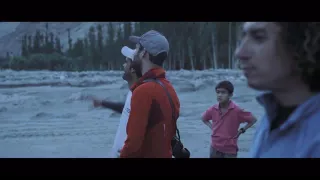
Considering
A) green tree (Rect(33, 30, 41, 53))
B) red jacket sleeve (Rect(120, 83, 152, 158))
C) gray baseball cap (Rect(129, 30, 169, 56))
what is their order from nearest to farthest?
red jacket sleeve (Rect(120, 83, 152, 158)) < gray baseball cap (Rect(129, 30, 169, 56)) < green tree (Rect(33, 30, 41, 53))

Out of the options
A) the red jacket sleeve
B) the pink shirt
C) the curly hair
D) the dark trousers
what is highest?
the curly hair

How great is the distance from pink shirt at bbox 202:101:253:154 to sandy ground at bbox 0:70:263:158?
0.22 metres

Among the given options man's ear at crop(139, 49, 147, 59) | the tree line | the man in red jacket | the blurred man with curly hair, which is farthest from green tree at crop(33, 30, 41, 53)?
the blurred man with curly hair

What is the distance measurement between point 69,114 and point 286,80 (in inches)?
97.7

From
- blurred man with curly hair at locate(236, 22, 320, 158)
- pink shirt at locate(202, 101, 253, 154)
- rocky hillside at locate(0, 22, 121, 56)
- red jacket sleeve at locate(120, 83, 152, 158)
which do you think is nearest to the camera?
blurred man with curly hair at locate(236, 22, 320, 158)

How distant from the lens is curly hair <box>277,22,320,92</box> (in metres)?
0.91

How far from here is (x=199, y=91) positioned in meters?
3.21

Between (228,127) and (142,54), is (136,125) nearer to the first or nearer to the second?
(142,54)

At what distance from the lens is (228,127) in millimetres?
2795

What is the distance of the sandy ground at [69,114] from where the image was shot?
313 cm

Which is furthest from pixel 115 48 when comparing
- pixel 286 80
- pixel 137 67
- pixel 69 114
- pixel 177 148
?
pixel 286 80

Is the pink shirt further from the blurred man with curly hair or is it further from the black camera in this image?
the blurred man with curly hair
